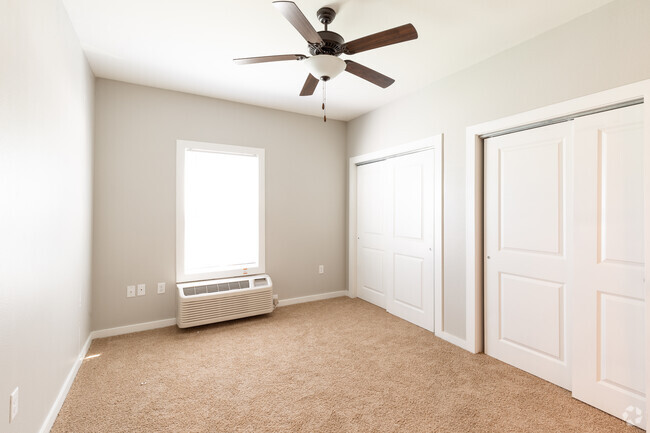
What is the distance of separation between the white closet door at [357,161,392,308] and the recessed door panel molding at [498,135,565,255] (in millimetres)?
1475

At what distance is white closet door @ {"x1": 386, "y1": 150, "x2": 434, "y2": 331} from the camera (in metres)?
3.39

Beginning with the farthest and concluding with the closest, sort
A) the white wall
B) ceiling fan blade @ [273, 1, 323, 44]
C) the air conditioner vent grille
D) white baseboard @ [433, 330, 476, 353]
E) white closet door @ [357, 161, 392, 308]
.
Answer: white closet door @ [357, 161, 392, 308]
the air conditioner vent grille
white baseboard @ [433, 330, 476, 353]
ceiling fan blade @ [273, 1, 323, 44]
the white wall

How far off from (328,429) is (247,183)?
115 inches

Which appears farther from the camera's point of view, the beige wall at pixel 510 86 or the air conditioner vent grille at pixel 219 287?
the air conditioner vent grille at pixel 219 287

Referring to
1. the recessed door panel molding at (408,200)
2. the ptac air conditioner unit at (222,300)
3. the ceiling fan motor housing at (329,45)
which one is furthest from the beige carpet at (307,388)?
the ceiling fan motor housing at (329,45)

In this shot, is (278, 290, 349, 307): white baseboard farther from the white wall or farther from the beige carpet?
the white wall

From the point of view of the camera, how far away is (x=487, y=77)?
2.75 meters

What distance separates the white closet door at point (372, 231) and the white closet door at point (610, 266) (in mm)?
2091

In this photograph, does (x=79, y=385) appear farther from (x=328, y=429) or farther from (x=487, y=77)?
(x=487, y=77)

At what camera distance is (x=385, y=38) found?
1845 millimetres

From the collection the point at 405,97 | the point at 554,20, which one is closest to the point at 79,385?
the point at 405,97

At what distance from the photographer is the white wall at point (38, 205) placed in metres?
1.32

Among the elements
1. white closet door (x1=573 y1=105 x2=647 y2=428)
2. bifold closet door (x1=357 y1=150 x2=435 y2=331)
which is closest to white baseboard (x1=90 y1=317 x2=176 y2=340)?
bifold closet door (x1=357 y1=150 x2=435 y2=331)
